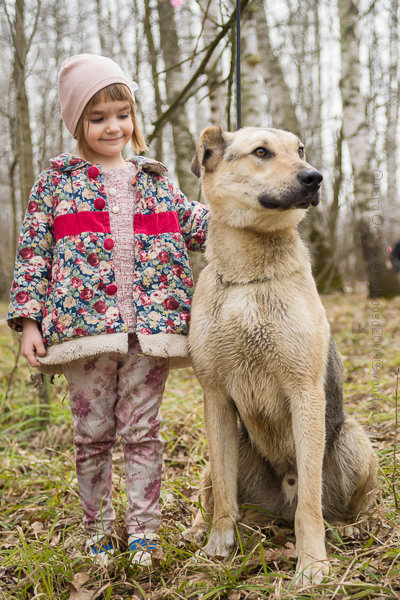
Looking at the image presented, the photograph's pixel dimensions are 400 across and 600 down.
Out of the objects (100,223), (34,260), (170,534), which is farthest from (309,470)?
(34,260)

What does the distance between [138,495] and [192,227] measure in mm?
1383

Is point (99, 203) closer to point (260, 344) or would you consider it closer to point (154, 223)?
point (154, 223)

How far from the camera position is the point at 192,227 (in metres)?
2.77

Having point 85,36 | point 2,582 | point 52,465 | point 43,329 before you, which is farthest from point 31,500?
point 85,36

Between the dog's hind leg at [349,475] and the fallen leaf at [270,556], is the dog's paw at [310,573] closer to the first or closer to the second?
the fallen leaf at [270,556]

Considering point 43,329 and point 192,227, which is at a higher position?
point 192,227

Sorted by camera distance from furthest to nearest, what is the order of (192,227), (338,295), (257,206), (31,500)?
(338,295) < (31,500) < (192,227) < (257,206)

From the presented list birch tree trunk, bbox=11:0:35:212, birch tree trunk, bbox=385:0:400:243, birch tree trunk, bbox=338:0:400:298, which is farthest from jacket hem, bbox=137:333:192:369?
birch tree trunk, bbox=385:0:400:243

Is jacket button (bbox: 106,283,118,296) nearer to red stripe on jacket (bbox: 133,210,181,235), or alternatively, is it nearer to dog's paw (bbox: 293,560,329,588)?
red stripe on jacket (bbox: 133,210,181,235)

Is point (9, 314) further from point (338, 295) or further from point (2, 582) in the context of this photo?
point (338, 295)

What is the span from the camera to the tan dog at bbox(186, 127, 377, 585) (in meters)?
2.17

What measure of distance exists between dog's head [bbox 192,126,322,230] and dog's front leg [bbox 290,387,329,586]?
789mm

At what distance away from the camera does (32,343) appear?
2488 millimetres

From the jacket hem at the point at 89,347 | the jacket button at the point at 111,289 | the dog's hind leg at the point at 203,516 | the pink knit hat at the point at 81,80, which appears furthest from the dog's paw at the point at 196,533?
the pink knit hat at the point at 81,80
